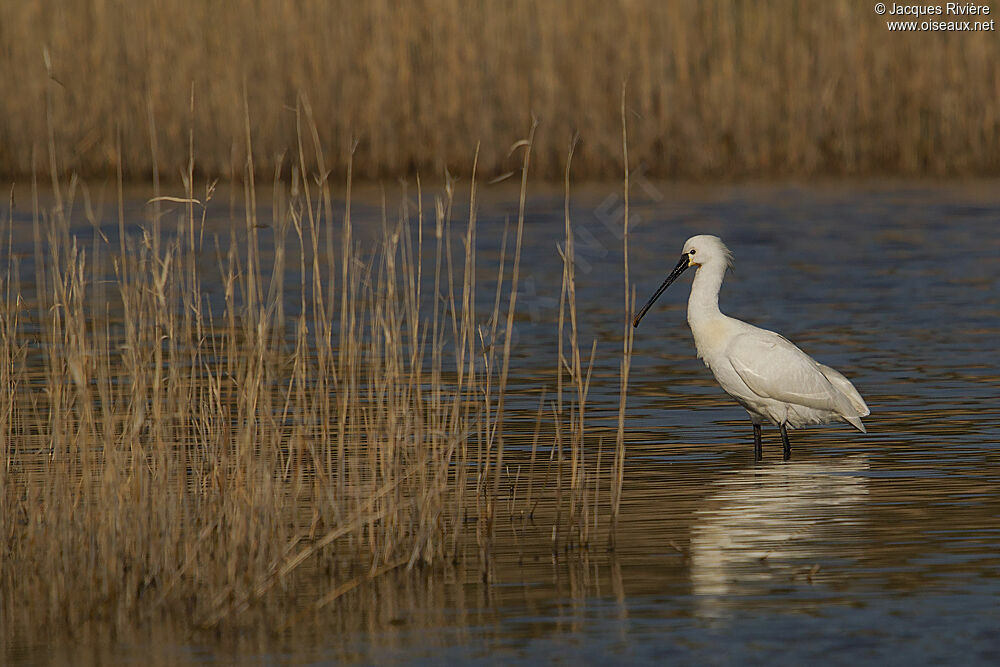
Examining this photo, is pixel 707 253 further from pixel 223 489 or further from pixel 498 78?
pixel 498 78

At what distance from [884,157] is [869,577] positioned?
1477cm

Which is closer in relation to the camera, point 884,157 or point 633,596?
point 633,596

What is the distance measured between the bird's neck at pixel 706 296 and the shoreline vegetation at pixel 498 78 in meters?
10.4

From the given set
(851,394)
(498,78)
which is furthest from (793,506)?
(498,78)

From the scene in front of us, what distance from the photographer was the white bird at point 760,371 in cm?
920

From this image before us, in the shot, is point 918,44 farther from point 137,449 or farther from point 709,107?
point 137,449

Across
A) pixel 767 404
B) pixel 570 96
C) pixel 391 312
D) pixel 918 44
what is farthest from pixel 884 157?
pixel 391 312

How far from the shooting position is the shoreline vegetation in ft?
65.0

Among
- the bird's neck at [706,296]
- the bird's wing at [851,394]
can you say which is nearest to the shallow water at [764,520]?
the bird's wing at [851,394]

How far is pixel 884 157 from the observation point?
20.8 m

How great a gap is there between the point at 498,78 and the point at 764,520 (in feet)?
42.8

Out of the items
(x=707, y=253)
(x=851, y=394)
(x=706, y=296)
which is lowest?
(x=851, y=394)

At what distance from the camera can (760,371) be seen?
917 cm

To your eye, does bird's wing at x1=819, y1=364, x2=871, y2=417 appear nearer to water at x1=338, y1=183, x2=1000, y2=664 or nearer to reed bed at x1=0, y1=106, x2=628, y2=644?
water at x1=338, y1=183, x2=1000, y2=664
